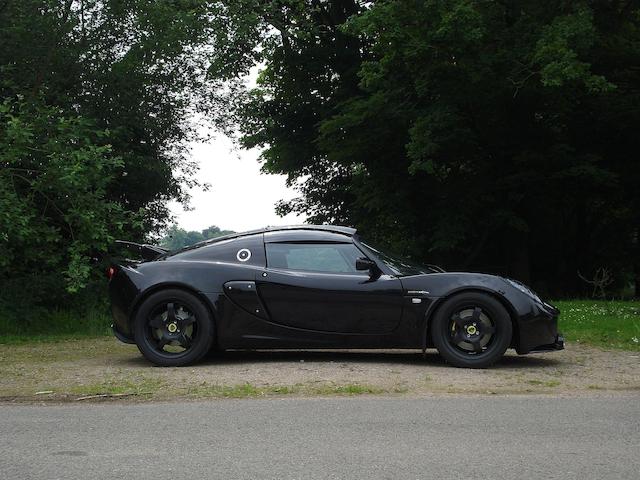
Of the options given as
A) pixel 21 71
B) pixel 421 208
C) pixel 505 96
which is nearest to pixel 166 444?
pixel 21 71

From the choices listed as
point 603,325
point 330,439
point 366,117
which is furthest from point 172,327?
point 366,117

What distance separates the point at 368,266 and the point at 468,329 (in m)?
1.17

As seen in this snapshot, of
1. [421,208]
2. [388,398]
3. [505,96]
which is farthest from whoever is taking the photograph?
[421,208]

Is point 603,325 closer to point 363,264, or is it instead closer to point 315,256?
point 363,264

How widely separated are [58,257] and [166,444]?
8411 mm

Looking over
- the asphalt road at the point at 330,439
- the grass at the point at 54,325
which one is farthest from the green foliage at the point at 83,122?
the asphalt road at the point at 330,439

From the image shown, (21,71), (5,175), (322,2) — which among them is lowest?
(5,175)

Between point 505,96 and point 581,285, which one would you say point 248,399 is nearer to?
point 505,96

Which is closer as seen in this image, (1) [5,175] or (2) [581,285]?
(1) [5,175]

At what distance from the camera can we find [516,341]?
802 centimetres

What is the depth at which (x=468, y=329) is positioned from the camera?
803 centimetres

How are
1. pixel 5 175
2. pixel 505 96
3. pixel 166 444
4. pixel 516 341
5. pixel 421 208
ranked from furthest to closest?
pixel 421 208, pixel 505 96, pixel 5 175, pixel 516 341, pixel 166 444

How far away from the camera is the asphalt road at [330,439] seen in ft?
14.4

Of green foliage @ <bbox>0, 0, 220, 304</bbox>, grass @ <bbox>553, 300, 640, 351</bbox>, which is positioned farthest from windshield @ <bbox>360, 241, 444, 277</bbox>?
green foliage @ <bbox>0, 0, 220, 304</bbox>
